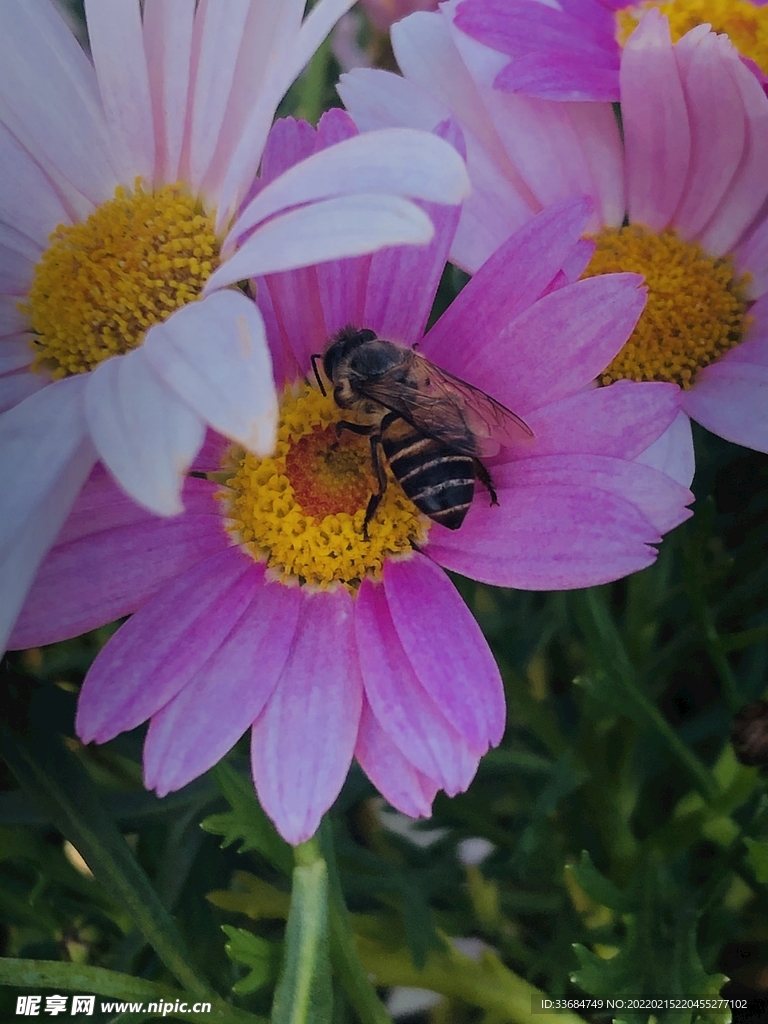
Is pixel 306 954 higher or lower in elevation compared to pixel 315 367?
lower

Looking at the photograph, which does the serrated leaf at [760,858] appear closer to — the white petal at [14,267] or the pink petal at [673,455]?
the pink petal at [673,455]

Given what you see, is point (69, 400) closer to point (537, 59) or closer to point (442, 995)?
point (537, 59)

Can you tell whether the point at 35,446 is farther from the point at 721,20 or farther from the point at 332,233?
the point at 721,20

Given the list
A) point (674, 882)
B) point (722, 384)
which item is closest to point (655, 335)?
point (722, 384)

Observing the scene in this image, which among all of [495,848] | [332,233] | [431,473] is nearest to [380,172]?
[332,233]

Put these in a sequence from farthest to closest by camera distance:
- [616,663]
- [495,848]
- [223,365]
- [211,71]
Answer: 1. [495,848]
2. [616,663]
3. [211,71]
4. [223,365]
